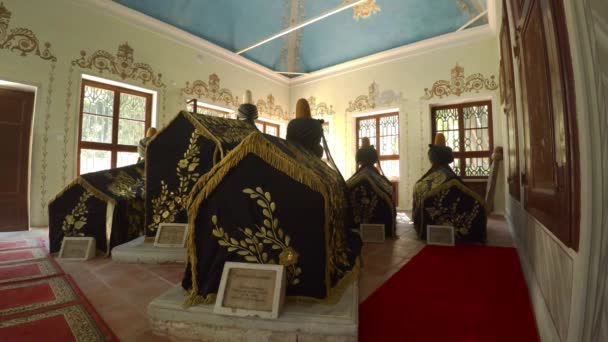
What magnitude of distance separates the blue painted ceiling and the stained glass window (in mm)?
1901

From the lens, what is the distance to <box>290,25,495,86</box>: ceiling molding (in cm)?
641

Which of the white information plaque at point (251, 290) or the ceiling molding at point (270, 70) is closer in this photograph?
the white information plaque at point (251, 290)

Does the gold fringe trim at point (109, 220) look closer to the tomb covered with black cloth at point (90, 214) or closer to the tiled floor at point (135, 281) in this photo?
the tomb covered with black cloth at point (90, 214)

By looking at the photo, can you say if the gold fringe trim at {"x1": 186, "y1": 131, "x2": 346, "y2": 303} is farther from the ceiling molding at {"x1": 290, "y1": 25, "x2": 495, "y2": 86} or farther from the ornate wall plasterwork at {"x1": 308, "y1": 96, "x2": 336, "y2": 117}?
the ornate wall plasterwork at {"x1": 308, "y1": 96, "x2": 336, "y2": 117}

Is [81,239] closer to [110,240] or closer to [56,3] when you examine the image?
[110,240]

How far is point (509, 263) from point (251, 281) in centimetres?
229

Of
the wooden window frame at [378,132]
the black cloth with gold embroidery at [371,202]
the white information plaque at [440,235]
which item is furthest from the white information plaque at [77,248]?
the wooden window frame at [378,132]

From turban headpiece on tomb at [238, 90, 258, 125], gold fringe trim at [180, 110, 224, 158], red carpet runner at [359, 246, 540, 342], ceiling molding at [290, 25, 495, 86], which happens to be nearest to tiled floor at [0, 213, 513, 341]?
red carpet runner at [359, 246, 540, 342]

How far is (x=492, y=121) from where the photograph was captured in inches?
248

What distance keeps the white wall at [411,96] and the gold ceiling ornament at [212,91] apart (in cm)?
304

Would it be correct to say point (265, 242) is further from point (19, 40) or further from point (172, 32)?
point (172, 32)

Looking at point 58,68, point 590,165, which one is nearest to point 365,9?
point 58,68

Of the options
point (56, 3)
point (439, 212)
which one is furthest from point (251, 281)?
point (56, 3)

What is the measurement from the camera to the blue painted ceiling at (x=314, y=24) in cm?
635
